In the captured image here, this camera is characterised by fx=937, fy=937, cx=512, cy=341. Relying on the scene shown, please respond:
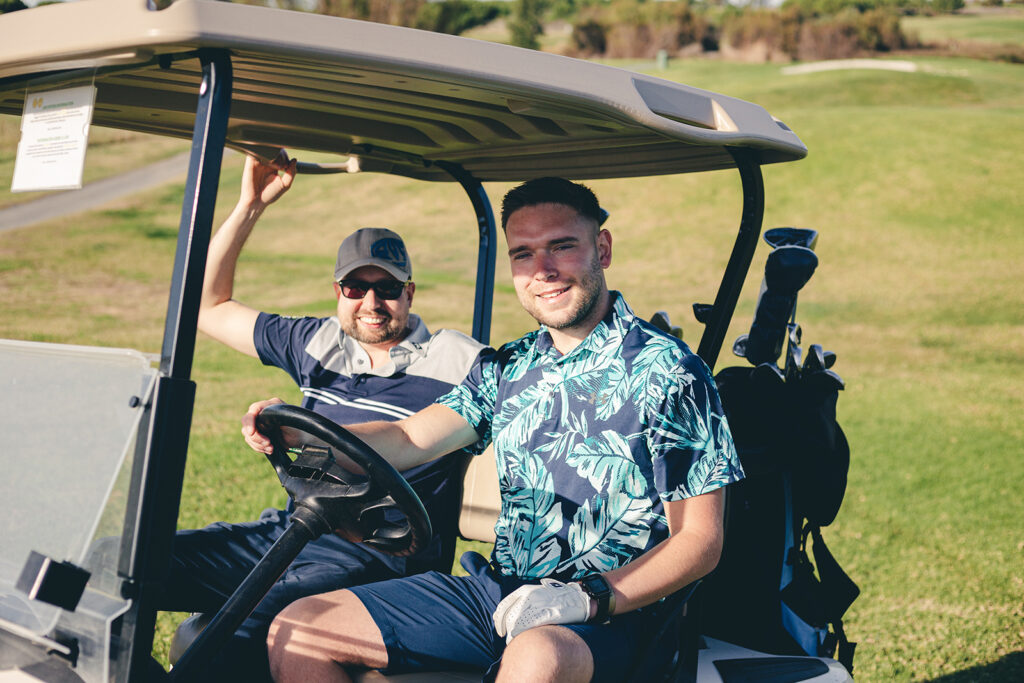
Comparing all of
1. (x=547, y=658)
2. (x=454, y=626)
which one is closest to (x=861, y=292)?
(x=454, y=626)

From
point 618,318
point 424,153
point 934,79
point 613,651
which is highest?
point 934,79

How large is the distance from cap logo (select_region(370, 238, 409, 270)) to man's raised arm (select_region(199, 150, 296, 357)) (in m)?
0.38

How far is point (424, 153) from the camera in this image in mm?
2990

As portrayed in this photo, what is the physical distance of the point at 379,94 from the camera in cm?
207

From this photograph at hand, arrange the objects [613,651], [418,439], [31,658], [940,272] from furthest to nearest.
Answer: [940,272]
[418,439]
[613,651]
[31,658]

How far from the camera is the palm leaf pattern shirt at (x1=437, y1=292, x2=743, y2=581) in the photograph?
2012 mm

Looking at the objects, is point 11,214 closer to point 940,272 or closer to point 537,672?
point 940,272

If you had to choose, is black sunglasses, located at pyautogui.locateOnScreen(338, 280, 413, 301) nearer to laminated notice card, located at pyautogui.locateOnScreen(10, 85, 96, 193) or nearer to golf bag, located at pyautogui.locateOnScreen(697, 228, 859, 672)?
golf bag, located at pyautogui.locateOnScreen(697, 228, 859, 672)

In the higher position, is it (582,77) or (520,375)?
(582,77)

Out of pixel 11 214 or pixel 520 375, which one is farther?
pixel 11 214

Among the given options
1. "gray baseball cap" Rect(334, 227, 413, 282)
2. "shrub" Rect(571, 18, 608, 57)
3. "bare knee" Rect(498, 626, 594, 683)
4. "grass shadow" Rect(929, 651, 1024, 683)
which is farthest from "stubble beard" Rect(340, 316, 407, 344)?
"shrub" Rect(571, 18, 608, 57)

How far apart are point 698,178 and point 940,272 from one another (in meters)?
8.22

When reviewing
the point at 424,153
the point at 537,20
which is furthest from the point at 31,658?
the point at 537,20

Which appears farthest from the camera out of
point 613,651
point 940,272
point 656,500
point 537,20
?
point 537,20
